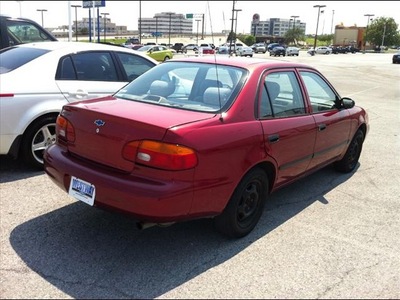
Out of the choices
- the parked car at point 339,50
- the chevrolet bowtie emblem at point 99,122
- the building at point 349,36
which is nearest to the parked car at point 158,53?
the chevrolet bowtie emblem at point 99,122

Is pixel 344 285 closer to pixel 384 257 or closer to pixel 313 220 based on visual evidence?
pixel 384 257

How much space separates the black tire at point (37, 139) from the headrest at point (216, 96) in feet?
7.41

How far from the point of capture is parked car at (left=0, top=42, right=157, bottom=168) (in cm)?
464

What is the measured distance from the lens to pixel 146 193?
2.80 meters

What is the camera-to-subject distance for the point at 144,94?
3781 millimetres

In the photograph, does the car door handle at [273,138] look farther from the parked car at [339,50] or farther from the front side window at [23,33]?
the parked car at [339,50]

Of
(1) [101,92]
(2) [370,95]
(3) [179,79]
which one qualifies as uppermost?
(3) [179,79]

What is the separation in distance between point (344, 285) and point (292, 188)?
204cm

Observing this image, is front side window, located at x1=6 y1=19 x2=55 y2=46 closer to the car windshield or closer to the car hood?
the car windshield

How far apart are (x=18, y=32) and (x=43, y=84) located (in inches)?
139

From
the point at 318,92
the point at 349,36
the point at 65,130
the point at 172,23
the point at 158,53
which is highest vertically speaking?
the point at 349,36

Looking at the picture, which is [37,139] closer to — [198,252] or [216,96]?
[216,96]

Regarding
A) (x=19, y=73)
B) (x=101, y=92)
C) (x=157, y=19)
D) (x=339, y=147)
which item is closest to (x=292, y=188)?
(x=339, y=147)

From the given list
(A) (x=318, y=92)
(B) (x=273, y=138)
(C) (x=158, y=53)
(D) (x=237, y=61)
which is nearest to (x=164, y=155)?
(B) (x=273, y=138)
